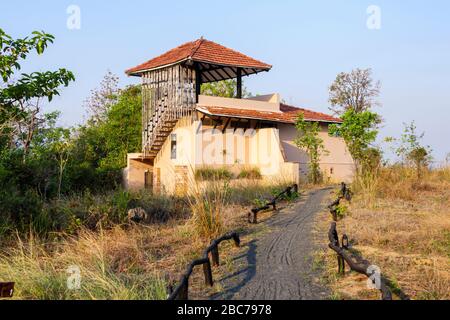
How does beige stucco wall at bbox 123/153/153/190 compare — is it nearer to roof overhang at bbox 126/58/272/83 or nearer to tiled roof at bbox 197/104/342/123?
roof overhang at bbox 126/58/272/83

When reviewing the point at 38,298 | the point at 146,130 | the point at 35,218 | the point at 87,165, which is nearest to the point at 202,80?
the point at 146,130

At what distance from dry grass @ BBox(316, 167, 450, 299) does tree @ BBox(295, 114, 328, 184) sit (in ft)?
22.7

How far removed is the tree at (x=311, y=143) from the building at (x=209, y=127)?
627 millimetres

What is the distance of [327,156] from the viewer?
24297 mm

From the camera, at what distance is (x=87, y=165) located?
23203 mm

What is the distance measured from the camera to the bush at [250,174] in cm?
2133

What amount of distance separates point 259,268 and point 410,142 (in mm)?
13864

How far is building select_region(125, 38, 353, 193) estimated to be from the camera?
21625mm

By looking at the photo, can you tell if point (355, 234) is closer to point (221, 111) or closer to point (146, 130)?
point (221, 111)

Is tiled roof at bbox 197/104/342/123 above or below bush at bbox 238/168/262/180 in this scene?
above

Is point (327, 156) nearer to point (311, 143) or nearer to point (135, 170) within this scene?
point (311, 143)

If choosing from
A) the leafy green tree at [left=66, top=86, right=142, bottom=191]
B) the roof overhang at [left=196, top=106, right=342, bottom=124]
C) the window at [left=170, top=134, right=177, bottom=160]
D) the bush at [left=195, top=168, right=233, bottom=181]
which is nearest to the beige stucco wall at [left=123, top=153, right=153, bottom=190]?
the leafy green tree at [left=66, top=86, right=142, bottom=191]

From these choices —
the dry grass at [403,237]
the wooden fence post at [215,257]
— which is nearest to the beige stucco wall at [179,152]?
the dry grass at [403,237]

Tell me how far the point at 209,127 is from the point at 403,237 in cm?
1424
